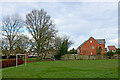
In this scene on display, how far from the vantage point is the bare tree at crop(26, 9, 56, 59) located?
115 feet

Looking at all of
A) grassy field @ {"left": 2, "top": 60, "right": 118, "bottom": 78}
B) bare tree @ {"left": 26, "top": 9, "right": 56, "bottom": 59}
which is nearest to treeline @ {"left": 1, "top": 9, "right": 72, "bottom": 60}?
bare tree @ {"left": 26, "top": 9, "right": 56, "bottom": 59}

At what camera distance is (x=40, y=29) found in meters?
34.7

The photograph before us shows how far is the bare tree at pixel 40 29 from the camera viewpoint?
115ft

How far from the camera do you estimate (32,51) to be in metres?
34.8

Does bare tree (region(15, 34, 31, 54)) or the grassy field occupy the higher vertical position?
bare tree (region(15, 34, 31, 54))

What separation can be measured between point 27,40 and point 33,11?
28.2 feet

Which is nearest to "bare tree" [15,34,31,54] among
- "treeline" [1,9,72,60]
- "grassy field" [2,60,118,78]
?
"treeline" [1,9,72,60]

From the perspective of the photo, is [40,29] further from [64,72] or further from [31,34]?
[64,72]

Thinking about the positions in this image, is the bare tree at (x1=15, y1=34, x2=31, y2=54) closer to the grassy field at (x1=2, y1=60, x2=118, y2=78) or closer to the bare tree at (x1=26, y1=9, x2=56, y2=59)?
the bare tree at (x1=26, y1=9, x2=56, y2=59)

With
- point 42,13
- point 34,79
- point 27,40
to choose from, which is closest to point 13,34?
point 27,40

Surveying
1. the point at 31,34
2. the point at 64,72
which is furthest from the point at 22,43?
the point at 64,72

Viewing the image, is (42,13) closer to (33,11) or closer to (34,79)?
(33,11)

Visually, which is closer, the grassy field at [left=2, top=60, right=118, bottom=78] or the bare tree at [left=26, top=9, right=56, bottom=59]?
the grassy field at [left=2, top=60, right=118, bottom=78]

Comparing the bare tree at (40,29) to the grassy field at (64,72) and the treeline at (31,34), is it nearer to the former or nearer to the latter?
the treeline at (31,34)
